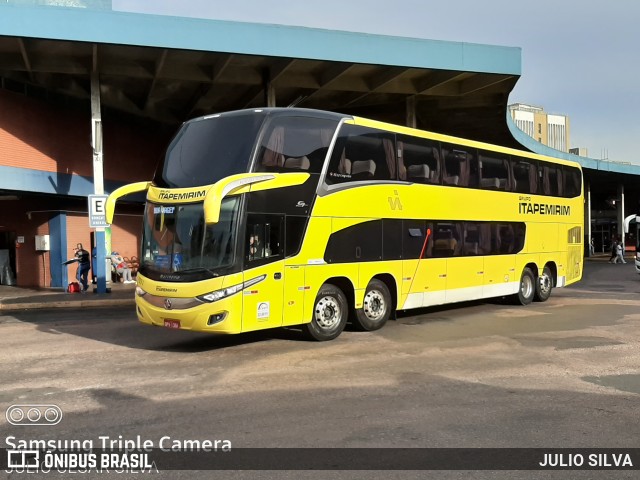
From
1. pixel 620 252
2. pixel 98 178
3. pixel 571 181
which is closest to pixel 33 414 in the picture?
pixel 98 178

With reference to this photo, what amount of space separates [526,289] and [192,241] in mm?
10738

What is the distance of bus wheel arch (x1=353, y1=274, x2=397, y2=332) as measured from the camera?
1134cm

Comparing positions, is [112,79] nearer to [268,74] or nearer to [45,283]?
[268,74]

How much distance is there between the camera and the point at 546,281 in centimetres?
1697

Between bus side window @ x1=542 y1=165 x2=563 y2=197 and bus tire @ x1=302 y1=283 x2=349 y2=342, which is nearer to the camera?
bus tire @ x1=302 y1=283 x2=349 y2=342

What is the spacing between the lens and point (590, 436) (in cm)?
530

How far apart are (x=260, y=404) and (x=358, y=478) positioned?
218 cm

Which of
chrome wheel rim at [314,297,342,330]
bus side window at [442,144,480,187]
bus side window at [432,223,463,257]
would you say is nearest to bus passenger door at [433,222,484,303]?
bus side window at [432,223,463,257]

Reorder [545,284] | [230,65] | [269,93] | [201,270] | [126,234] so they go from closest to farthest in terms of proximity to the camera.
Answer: [201,270], [545,284], [230,65], [269,93], [126,234]

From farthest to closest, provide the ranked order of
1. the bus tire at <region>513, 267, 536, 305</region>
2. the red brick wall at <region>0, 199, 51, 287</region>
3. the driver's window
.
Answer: the red brick wall at <region>0, 199, 51, 287</region> → the bus tire at <region>513, 267, 536, 305</region> → the driver's window

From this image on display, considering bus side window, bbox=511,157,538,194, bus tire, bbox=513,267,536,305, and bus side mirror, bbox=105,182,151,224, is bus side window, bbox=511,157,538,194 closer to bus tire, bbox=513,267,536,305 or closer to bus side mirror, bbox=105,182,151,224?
bus tire, bbox=513,267,536,305

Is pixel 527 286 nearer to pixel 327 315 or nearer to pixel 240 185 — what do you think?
pixel 327 315

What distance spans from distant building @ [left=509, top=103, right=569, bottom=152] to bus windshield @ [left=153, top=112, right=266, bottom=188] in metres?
139

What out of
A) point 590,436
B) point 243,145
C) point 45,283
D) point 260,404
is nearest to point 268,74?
point 45,283
